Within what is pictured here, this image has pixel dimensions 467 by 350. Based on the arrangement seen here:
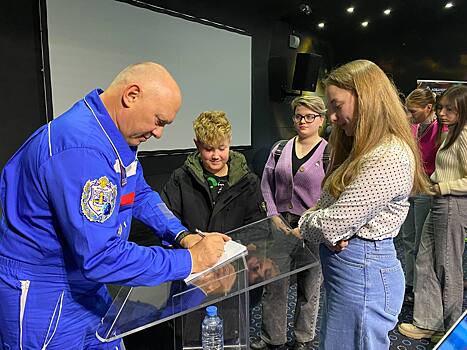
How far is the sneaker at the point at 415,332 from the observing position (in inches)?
94.6

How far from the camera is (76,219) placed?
0.83 m

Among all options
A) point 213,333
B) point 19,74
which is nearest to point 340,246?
point 213,333

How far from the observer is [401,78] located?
19.5 ft

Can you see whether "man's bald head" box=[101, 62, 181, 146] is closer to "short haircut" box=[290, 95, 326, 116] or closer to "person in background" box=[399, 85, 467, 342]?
"short haircut" box=[290, 95, 326, 116]

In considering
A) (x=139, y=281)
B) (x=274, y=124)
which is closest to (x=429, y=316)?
(x=139, y=281)

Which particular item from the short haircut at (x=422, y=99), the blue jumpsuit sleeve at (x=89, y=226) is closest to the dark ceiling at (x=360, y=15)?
the short haircut at (x=422, y=99)

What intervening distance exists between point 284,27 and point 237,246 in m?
4.48

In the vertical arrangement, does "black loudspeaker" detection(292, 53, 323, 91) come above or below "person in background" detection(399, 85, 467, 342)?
above

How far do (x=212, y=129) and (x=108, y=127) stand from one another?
81cm

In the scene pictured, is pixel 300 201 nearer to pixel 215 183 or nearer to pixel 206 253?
pixel 215 183

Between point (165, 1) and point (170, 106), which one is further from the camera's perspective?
point (165, 1)

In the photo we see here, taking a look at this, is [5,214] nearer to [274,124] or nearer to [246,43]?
[246,43]

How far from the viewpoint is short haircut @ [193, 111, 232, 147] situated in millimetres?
1704

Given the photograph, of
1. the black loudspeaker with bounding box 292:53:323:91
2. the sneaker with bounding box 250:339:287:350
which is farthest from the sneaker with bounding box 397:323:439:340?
the black loudspeaker with bounding box 292:53:323:91
